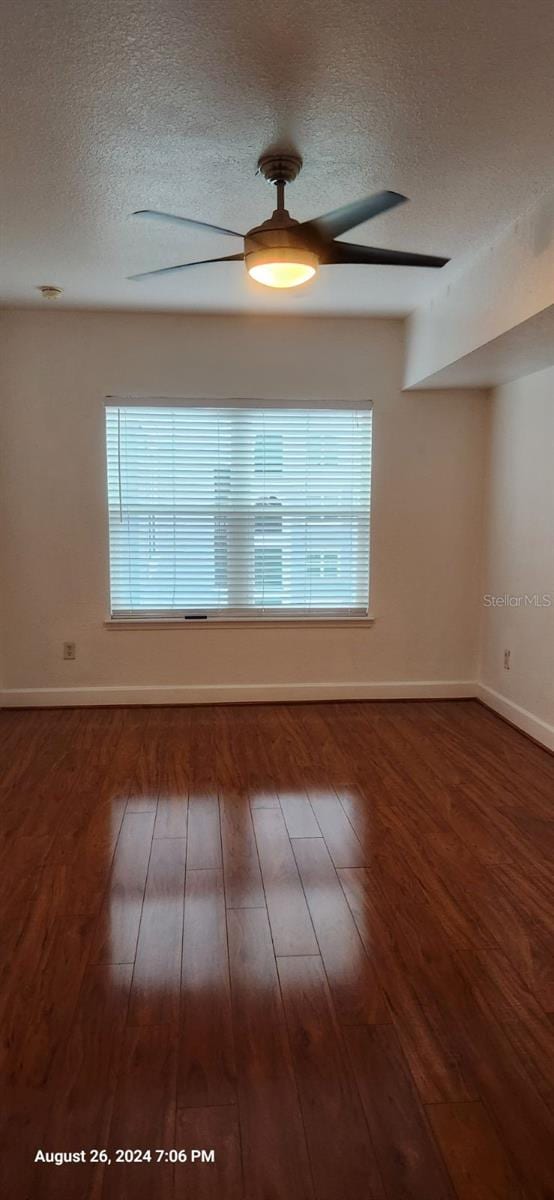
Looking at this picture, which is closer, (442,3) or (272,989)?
(442,3)

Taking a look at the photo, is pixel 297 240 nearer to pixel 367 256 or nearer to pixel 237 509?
pixel 367 256

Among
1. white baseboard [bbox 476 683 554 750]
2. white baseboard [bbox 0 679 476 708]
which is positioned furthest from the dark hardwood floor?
white baseboard [bbox 0 679 476 708]

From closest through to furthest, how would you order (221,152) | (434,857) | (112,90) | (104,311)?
1. (112,90)
2. (221,152)
3. (434,857)
4. (104,311)

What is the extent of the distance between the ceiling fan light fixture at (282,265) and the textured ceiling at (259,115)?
38 cm

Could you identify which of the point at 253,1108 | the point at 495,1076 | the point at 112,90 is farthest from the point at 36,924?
the point at 112,90

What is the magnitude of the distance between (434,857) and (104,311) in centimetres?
357

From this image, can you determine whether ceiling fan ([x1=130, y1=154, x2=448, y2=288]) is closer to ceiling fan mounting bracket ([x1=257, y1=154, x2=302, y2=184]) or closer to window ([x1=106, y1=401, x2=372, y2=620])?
ceiling fan mounting bracket ([x1=257, y1=154, x2=302, y2=184])

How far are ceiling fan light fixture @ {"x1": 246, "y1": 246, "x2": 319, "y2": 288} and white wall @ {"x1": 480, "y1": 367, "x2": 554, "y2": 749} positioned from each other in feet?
6.65

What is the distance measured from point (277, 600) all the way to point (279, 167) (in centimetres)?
274

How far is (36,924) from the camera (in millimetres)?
2279

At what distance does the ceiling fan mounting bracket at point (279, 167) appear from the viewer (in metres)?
2.29

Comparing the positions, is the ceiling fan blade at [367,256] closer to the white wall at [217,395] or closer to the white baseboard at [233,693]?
the white wall at [217,395]

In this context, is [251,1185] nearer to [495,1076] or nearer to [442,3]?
[495,1076]

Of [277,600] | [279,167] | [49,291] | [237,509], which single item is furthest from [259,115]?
[277,600]
